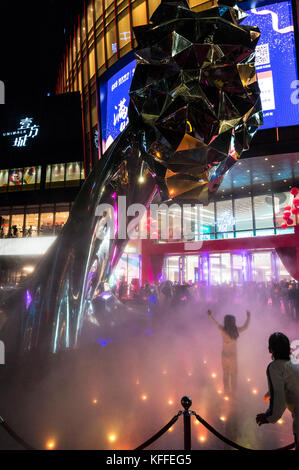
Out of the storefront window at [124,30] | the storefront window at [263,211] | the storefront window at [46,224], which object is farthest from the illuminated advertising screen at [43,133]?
the storefront window at [263,211]

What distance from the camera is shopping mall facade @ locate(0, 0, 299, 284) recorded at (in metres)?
12.8

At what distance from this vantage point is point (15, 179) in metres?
28.2

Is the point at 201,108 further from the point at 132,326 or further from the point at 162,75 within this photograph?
the point at 132,326

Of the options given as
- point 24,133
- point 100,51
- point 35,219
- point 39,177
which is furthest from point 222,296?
point 24,133

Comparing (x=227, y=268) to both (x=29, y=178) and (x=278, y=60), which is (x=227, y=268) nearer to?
(x=278, y=60)

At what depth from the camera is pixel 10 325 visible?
250cm

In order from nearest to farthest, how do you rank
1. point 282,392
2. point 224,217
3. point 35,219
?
point 282,392 → point 224,217 → point 35,219

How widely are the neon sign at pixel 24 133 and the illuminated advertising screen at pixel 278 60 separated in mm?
21226

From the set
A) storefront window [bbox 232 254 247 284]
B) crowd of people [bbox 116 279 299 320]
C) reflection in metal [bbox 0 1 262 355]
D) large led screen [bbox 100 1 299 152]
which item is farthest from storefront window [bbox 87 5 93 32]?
reflection in metal [bbox 0 1 262 355]

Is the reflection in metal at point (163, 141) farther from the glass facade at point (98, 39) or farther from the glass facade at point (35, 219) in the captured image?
the glass facade at point (35, 219)

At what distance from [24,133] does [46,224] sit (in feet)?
30.3

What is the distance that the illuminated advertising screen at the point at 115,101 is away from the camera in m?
14.3

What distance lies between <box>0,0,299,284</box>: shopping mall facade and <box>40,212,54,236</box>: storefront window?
132 millimetres

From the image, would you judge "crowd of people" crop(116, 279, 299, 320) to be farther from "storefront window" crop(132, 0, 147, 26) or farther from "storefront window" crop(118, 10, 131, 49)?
"storefront window" crop(132, 0, 147, 26)
